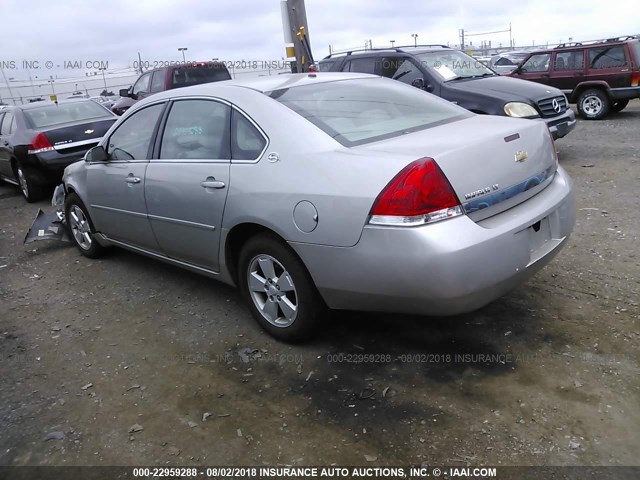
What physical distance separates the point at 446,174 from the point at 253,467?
165 cm

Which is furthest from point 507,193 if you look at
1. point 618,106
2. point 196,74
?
point 196,74

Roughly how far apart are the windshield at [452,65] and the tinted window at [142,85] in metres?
7.84

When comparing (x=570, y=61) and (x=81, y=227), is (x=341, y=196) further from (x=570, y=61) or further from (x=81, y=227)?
(x=570, y=61)

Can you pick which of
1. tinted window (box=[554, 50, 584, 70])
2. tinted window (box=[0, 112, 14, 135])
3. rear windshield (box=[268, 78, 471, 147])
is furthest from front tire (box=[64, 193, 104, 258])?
tinted window (box=[554, 50, 584, 70])

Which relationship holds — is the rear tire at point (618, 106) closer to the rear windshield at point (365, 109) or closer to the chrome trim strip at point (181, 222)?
the rear windshield at point (365, 109)

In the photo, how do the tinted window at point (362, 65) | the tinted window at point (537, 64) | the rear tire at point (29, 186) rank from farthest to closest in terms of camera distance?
the tinted window at point (537, 64) → the tinted window at point (362, 65) → the rear tire at point (29, 186)

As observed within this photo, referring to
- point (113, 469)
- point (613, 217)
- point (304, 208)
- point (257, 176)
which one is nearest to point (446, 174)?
point (304, 208)

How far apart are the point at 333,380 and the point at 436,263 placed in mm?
953

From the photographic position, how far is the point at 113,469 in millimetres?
2521

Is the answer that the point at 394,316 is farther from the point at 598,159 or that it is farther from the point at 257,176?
the point at 598,159

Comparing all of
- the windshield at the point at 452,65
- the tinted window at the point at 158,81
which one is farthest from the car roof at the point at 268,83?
the tinted window at the point at 158,81

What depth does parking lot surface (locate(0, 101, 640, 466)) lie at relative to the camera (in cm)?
251

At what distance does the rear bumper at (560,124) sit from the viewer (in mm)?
7633

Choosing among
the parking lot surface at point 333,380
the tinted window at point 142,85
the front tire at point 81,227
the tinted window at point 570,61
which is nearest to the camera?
the parking lot surface at point 333,380
